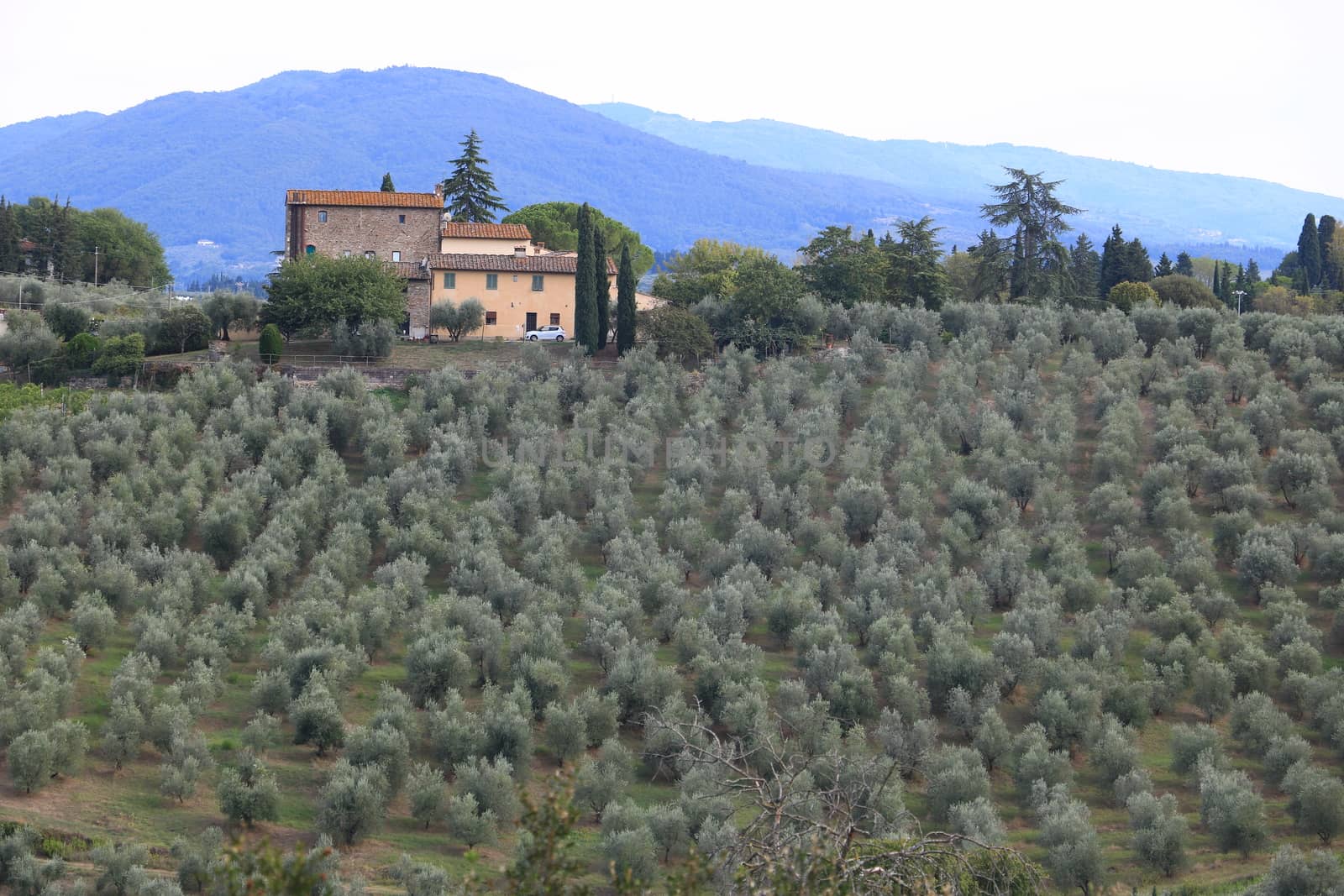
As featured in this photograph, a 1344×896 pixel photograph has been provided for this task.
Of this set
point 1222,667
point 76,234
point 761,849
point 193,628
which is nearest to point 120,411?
point 193,628

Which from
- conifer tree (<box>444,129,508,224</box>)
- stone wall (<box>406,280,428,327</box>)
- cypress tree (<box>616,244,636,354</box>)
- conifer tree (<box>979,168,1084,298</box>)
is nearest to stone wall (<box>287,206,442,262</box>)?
stone wall (<box>406,280,428,327</box>)

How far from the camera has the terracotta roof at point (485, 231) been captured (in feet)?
238

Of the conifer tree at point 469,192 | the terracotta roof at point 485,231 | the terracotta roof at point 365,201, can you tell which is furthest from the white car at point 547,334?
the conifer tree at point 469,192

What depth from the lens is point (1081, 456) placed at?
51.9m

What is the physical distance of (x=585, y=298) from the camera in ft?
207

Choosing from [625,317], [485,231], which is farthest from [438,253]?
[625,317]

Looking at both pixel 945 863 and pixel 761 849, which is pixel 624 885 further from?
pixel 945 863

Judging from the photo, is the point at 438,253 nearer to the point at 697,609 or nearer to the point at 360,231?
the point at 360,231

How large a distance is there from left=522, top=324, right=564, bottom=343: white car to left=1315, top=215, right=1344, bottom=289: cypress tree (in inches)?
2576

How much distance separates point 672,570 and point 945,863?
23.4 meters

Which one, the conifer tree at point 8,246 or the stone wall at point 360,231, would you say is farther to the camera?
the conifer tree at point 8,246

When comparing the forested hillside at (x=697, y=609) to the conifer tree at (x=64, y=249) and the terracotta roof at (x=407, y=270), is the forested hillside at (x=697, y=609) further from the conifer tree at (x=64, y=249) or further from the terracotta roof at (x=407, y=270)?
the conifer tree at (x=64, y=249)

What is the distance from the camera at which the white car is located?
67562 millimetres

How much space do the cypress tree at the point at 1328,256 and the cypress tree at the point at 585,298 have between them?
6676 centimetres
